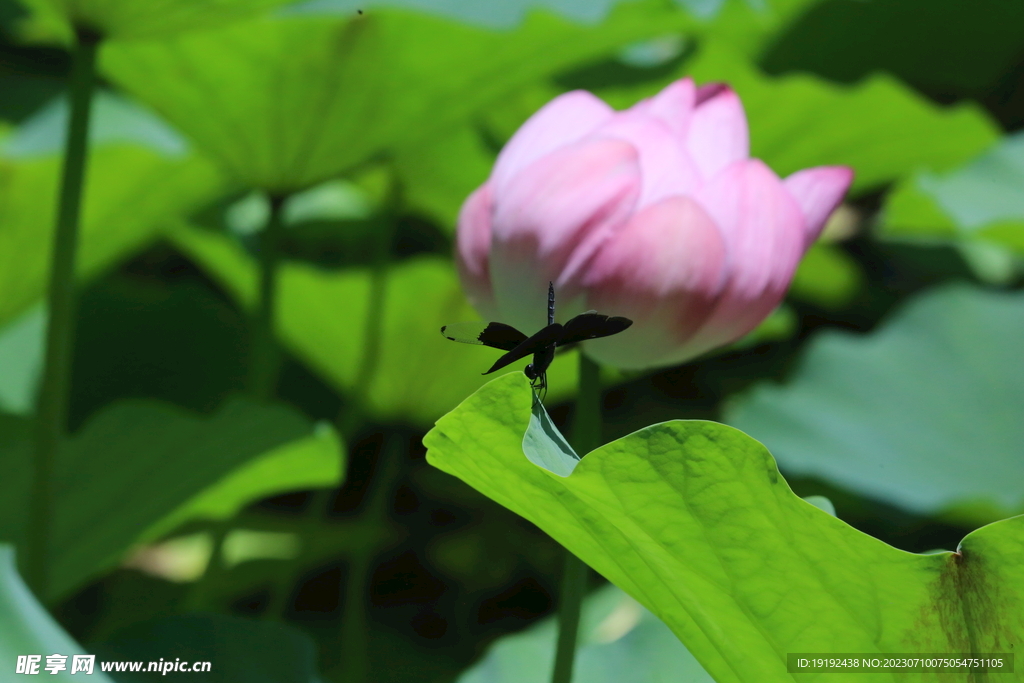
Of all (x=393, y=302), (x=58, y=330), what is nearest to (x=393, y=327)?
(x=393, y=302)

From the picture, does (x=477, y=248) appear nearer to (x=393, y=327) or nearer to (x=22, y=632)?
(x=22, y=632)

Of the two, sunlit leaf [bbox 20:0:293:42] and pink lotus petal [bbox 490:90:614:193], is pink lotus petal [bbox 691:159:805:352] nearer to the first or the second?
pink lotus petal [bbox 490:90:614:193]

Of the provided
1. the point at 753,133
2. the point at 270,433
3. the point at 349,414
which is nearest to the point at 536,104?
the point at 753,133

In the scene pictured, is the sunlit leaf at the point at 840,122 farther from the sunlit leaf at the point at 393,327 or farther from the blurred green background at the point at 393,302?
the sunlit leaf at the point at 393,327

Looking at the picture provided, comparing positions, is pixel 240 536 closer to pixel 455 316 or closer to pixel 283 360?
pixel 283 360

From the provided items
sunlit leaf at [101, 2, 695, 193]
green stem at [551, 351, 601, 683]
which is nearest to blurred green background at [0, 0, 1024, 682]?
sunlit leaf at [101, 2, 695, 193]

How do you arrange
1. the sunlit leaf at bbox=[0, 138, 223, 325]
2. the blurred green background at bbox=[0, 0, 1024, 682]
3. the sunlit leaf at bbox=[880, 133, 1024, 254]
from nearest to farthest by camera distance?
the blurred green background at bbox=[0, 0, 1024, 682], the sunlit leaf at bbox=[0, 138, 223, 325], the sunlit leaf at bbox=[880, 133, 1024, 254]

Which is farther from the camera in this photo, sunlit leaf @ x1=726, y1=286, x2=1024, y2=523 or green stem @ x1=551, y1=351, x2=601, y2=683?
sunlit leaf @ x1=726, y1=286, x2=1024, y2=523
